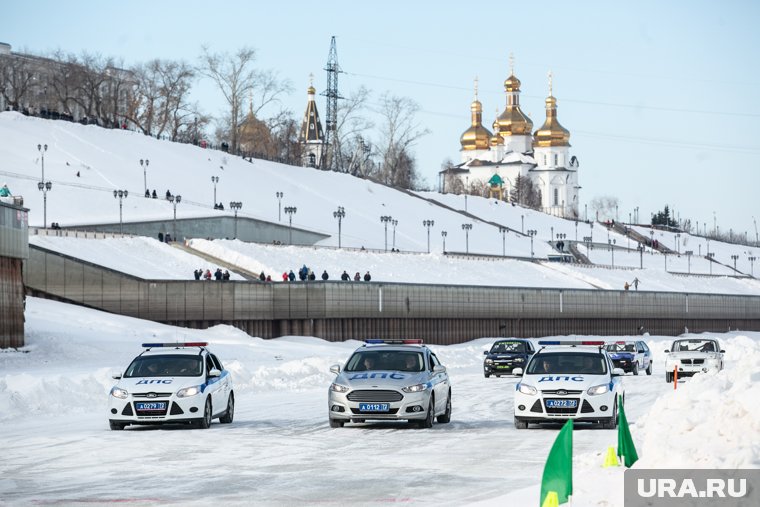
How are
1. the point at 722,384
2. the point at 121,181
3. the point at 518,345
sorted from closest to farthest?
the point at 722,384 < the point at 518,345 < the point at 121,181

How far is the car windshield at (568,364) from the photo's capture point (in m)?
24.2

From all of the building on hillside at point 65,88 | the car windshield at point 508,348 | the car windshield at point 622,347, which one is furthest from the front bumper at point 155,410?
the building on hillside at point 65,88

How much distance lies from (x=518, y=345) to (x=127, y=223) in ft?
176

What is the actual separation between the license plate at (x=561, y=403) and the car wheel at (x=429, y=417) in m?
2.10

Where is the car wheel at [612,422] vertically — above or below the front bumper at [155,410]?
below

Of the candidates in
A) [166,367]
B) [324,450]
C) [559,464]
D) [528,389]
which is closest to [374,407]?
[528,389]

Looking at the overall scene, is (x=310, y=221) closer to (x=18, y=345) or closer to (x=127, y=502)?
(x=18, y=345)

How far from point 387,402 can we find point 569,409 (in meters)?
3.16

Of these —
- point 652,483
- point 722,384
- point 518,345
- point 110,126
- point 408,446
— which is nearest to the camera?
point 652,483

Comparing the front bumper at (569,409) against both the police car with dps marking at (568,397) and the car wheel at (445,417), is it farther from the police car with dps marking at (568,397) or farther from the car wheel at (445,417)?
the car wheel at (445,417)

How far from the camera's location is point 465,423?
25.2 meters

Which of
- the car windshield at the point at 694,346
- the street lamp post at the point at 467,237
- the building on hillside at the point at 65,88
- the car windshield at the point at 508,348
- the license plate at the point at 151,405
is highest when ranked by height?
the building on hillside at the point at 65,88

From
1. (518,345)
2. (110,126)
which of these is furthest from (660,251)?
(518,345)

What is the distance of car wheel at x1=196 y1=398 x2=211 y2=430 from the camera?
23500 millimetres
